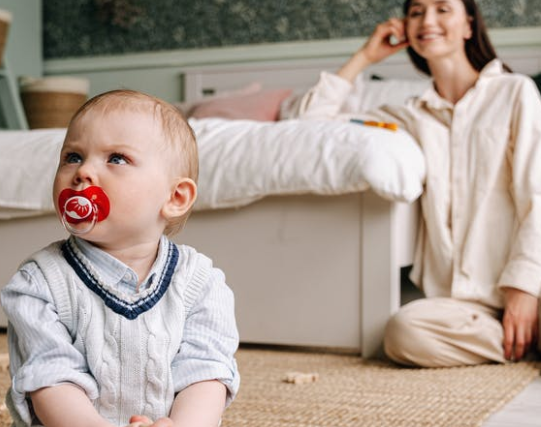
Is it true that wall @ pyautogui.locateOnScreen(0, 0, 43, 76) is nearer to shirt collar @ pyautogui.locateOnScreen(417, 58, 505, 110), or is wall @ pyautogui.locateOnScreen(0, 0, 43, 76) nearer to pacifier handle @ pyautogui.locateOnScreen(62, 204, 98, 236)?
shirt collar @ pyautogui.locateOnScreen(417, 58, 505, 110)

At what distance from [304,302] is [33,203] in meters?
0.71

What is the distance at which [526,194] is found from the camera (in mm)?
1873

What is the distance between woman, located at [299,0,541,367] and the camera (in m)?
1.83

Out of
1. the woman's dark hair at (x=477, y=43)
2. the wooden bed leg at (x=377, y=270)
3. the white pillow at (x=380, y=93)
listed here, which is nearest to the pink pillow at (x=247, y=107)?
the white pillow at (x=380, y=93)

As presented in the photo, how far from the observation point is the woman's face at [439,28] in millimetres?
2092

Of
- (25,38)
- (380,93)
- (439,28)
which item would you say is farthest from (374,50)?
(25,38)

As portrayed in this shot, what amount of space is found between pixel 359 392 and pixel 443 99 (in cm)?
86

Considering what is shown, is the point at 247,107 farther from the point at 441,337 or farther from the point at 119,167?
the point at 119,167

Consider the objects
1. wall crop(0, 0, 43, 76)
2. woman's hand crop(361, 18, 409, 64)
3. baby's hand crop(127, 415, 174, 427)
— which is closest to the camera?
baby's hand crop(127, 415, 174, 427)

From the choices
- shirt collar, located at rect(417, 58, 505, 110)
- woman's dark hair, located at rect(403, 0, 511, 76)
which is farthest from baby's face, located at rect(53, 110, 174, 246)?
woman's dark hair, located at rect(403, 0, 511, 76)

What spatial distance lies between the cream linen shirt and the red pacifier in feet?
3.89

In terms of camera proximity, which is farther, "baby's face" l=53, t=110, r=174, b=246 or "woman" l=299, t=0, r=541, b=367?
"woman" l=299, t=0, r=541, b=367

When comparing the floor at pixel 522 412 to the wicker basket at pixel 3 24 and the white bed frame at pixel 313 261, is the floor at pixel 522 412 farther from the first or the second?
the wicker basket at pixel 3 24

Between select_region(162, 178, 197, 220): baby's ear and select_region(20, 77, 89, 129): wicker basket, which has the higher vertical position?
select_region(162, 178, 197, 220): baby's ear
